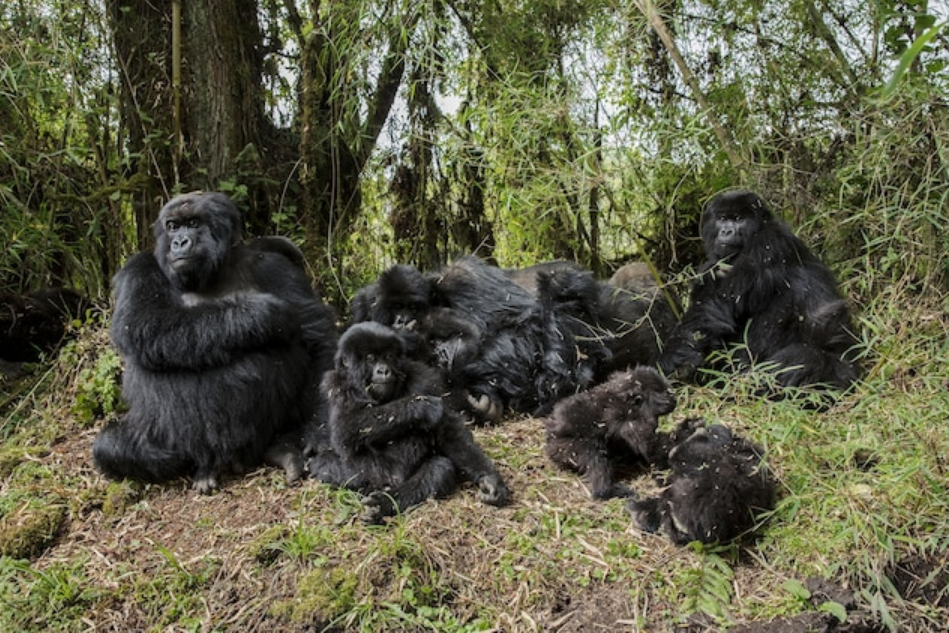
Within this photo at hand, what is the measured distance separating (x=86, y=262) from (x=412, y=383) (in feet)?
10.1

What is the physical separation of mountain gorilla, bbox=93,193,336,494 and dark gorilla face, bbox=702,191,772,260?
8.39 ft

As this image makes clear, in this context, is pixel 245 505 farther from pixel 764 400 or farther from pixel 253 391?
pixel 764 400

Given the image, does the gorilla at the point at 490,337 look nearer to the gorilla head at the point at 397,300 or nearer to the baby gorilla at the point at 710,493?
the gorilla head at the point at 397,300

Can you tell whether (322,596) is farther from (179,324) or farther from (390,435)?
(179,324)

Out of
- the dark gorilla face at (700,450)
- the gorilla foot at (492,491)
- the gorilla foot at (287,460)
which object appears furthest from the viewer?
the gorilla foot at (287,460)

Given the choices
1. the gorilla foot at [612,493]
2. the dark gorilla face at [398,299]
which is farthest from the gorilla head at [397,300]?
the gorilla foot at [612,493]

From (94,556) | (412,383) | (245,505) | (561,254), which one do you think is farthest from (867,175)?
(94,556)

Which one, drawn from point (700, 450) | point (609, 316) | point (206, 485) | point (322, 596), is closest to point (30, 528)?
point (206, 485)

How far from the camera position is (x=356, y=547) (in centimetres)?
354

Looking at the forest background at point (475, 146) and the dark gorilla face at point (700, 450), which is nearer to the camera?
the dark gorilla face at point (700, 450)

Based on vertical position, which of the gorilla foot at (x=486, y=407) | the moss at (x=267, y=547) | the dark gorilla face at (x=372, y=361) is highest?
the dark gorilla face at (x=372, y=361)

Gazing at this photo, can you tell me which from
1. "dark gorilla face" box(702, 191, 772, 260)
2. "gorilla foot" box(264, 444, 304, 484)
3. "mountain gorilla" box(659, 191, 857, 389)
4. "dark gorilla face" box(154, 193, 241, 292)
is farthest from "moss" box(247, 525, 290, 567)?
"dark gorilla face" box(702, 191, 772, 260)

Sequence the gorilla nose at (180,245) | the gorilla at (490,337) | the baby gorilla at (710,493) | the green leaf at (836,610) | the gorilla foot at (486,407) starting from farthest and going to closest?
the gorilla at (490,337) < the gorilla foot at (486,407) < the gorilla nose at (180,245) < the baby gorilla at (710,493) < the green leaf at (836,610)

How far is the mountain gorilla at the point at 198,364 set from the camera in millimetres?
4281
